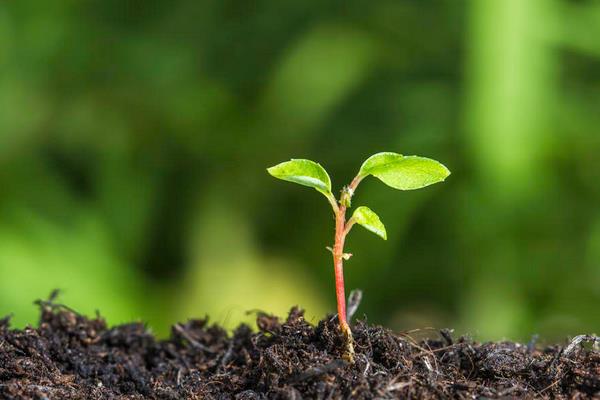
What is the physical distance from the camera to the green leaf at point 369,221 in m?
0.76

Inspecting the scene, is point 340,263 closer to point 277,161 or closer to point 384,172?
point 384,172

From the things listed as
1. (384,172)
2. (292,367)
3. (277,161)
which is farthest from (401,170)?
(277,161)

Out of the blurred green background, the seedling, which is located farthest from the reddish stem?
the blurred green background

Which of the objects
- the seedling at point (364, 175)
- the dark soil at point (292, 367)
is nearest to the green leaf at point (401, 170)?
the seedling at point (364, 175)

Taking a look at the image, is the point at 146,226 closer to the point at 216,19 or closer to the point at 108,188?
the point at 108,188

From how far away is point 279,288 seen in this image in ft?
8.38

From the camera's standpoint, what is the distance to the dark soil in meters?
0.73

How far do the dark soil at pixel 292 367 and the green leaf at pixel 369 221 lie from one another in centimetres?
11

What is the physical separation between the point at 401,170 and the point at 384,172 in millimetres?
15

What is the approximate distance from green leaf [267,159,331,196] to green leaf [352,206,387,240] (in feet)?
0.11

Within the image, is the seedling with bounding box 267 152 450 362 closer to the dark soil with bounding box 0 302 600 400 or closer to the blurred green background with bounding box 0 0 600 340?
the dark soil with bounding box 0 302 600 400

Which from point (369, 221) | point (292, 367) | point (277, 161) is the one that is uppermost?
point (277, 161)

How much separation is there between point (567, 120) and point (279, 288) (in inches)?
37.5

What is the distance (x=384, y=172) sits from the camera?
77cm
